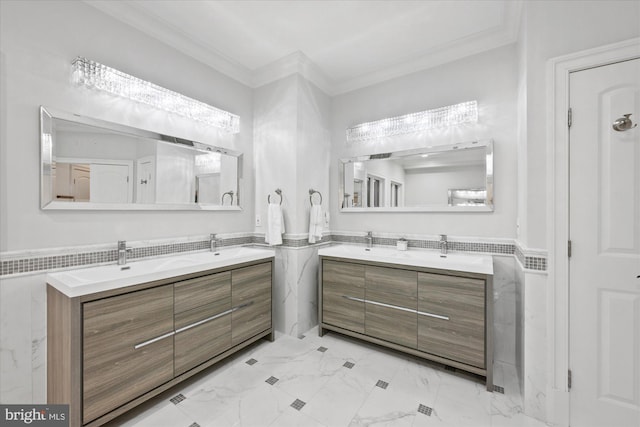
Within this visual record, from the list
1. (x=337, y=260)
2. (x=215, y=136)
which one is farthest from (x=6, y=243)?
(x=337, y=260)

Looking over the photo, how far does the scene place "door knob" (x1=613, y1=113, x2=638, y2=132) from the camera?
4.54 ft

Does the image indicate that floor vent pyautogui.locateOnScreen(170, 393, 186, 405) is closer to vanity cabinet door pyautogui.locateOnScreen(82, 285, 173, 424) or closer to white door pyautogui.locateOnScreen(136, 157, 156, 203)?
vanity cabinet door pyautogui.locateOnScreen(82, 285, 173, 424)

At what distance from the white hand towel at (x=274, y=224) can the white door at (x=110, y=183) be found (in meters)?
1.09

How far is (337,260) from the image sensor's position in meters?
2.47

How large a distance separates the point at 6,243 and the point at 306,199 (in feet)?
6.60

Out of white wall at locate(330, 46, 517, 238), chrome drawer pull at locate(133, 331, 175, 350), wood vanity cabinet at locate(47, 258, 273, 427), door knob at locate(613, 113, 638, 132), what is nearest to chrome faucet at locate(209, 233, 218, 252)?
wood vanity cabinet at locate(47, 258, 273, 427)

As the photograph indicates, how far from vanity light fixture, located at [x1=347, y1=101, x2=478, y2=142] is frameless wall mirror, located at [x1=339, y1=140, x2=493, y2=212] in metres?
0.20

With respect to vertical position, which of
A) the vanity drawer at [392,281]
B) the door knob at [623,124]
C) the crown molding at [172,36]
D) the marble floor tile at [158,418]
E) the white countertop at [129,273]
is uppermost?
the crown molding at [172,36]

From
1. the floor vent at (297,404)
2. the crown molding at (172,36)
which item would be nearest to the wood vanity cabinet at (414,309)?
the floor vent at (297,404)

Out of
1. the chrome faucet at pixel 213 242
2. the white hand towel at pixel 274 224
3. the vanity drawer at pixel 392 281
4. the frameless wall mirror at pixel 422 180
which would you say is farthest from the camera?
the white hand towel at pixel 274 224

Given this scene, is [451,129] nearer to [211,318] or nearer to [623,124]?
[623,124]

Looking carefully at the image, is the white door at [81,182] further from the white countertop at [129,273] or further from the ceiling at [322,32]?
the ceiling at [322,32]

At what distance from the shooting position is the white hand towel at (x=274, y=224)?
2.53m

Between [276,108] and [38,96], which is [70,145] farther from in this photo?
[276,108]
